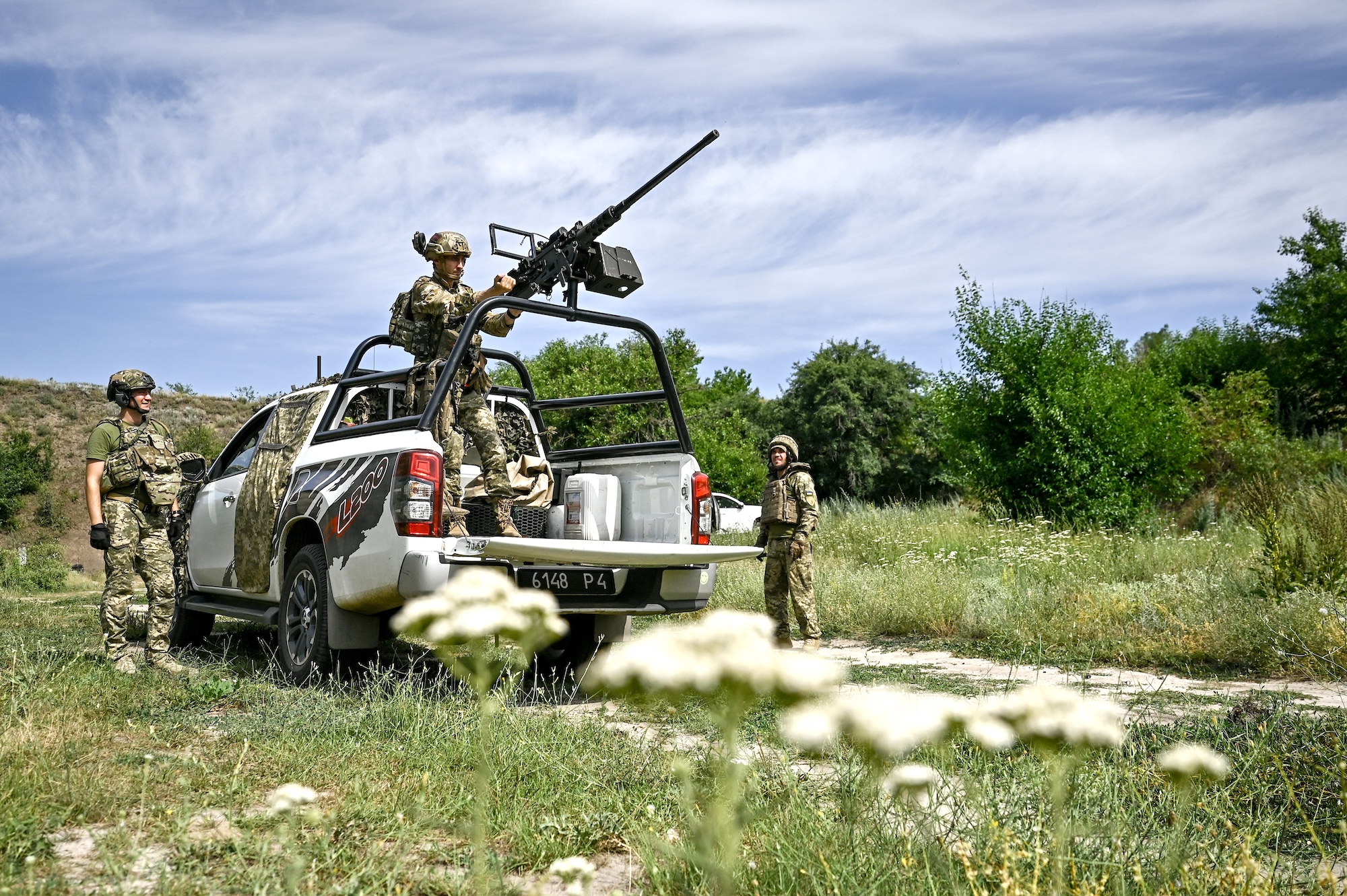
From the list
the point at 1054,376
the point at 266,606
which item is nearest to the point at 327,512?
the point at 266,606

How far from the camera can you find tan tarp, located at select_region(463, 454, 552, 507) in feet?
21.0

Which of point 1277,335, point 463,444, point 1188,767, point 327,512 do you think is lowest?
point 1188,767

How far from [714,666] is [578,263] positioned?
19.3 ft

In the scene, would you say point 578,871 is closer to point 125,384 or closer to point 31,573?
point 125,384

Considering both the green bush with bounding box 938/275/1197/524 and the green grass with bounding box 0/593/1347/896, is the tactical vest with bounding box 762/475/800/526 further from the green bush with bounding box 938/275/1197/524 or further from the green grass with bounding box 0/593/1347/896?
the green bush with bounding box 938/275/1197/524

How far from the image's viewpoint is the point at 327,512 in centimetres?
571

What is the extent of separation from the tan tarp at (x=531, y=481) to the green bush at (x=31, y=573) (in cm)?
1535

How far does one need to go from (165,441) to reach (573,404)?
2.72 m

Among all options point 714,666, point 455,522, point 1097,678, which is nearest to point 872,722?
point 714,666

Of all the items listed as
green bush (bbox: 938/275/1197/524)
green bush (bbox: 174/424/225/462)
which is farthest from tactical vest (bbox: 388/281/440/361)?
green bush (bbox: 174/424/225/462)

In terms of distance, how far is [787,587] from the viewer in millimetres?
8688

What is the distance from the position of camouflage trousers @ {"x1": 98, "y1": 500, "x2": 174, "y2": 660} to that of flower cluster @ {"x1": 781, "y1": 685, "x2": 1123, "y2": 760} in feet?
19.4

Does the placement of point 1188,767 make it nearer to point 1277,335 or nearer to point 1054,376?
point 1054,376

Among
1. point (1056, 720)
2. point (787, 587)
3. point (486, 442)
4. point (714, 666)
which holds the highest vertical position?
point (486, 442)
